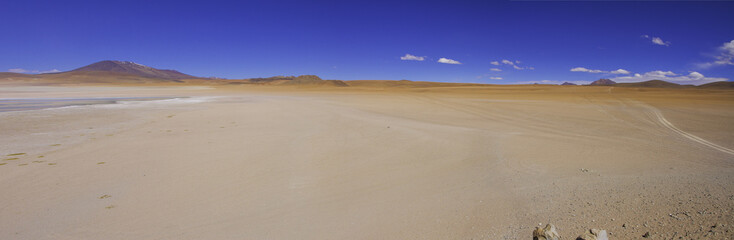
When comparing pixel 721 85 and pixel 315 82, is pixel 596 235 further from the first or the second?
pixel 721 85

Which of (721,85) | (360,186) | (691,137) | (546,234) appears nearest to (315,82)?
(691,137)

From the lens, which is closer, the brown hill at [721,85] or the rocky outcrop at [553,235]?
the rocky outcrop at [553,235]

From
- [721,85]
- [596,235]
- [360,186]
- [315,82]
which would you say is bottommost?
[360,186]

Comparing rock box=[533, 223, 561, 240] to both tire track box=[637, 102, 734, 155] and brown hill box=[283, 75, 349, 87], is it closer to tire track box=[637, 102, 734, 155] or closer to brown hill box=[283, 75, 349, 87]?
tire track box=[637, 102, 734, 155]

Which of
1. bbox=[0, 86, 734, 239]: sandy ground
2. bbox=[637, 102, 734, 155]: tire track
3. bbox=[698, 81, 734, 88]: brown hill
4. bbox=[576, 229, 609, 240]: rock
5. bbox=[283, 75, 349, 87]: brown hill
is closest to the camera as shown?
bbox=[576, 229, 609, 240]: rock

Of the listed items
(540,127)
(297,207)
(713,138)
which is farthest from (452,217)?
(713,138)

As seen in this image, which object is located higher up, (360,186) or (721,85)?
(721,85)

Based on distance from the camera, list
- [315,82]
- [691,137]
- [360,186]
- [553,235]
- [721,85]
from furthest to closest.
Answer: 1. [315,82]
2. [721,85]
3. [691,137]
4. [360,186]
5. [553,235]

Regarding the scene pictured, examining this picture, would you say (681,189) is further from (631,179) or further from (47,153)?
(47,153)

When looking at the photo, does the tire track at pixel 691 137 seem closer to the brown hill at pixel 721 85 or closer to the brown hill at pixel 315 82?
the brown hill at pixel 315 82

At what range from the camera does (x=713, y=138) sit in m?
7.18

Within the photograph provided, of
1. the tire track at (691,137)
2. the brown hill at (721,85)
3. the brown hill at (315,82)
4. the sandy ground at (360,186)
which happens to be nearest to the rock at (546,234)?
the sandy ground at (360,186)

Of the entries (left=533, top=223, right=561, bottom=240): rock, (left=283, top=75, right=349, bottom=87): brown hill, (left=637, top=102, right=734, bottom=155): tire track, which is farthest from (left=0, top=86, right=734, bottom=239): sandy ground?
(left=283, top=75, right=349, bottom=87): brown hill

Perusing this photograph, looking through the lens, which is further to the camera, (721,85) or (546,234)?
(721,85)
